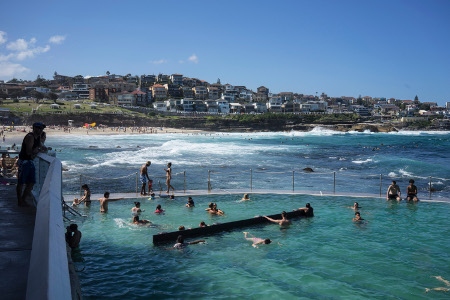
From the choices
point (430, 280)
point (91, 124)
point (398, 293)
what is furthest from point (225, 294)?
point (91, 124)

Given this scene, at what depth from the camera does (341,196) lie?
20188mm

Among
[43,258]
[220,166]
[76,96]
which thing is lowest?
[220,166]

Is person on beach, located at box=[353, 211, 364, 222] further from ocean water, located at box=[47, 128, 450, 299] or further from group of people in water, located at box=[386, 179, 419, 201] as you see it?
group of people in water, located at box=[386, 179, 419, 201]

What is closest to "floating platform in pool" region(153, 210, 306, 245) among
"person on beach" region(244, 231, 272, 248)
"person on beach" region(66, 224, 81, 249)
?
"person on beach" region(244, 231, 272, 248)

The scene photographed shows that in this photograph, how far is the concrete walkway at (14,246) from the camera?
147 inches

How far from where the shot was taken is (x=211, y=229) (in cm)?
1396

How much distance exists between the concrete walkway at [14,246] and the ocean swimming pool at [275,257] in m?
2.92

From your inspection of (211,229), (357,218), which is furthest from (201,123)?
(211,229)

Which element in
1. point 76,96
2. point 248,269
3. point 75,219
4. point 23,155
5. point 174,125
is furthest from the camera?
point 76,96

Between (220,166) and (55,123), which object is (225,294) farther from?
(55,123)

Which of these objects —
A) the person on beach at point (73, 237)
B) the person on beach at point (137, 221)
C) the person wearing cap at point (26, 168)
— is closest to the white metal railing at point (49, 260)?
the person wearing cap at point (26, 168)

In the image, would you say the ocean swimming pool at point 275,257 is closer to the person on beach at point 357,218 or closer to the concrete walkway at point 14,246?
the person on beach at point 357,218

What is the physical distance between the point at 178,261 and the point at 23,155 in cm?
568

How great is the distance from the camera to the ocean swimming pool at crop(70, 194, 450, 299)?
379 inches
